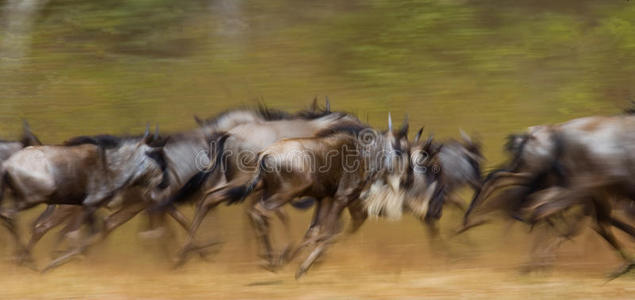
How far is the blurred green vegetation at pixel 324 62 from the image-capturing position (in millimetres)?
13266

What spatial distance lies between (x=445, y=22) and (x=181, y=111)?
423 cm

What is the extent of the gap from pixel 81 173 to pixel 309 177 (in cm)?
229

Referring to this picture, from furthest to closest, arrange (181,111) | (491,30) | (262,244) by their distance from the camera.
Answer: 1. (491,30)
2. (181,111)
3. (262,244)

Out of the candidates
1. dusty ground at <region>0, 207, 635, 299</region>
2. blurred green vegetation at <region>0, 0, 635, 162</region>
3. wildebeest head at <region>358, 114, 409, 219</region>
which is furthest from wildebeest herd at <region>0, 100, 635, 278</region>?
blurred green vegetation at <region>0, 0, 635, 162</region>

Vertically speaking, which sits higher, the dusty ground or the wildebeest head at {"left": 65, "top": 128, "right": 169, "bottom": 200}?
the wildebeest head at {"left": 65, "top": 128, "right": 169, "bottom": 200}

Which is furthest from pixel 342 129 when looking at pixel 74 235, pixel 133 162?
pixel 74 235

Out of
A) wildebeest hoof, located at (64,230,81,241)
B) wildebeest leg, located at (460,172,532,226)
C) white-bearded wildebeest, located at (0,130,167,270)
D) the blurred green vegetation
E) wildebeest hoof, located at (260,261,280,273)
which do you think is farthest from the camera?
the blurred green vegetation

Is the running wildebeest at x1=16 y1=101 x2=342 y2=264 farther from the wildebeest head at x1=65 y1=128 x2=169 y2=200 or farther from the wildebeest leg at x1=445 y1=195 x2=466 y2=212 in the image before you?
the wildebeest leg at x1=445 y1=195 x2=466 y2=212

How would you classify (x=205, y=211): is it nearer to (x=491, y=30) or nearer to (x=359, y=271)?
(x=359, y=271)

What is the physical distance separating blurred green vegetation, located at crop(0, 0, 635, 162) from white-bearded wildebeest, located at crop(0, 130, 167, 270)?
353 cm

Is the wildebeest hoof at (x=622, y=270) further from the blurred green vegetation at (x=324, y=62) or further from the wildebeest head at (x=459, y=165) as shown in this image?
the blurred green vegetation at (x=324, y=62)

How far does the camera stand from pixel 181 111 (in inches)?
533

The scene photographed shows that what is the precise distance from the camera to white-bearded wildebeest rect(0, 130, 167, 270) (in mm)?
9297

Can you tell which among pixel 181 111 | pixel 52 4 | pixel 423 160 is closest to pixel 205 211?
pixel 423 160
